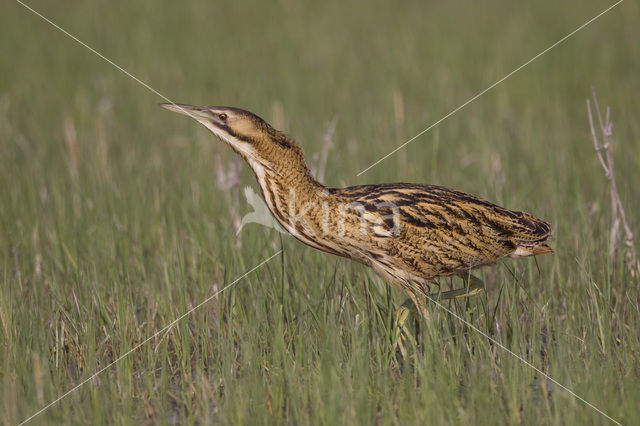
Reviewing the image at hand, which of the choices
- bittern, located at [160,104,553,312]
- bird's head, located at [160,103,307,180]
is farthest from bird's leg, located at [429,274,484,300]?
bird's head, located at [160,103,307,180]

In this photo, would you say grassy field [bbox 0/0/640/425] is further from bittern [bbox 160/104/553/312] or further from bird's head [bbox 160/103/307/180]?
bird's head [bbox 160/103/307/180]

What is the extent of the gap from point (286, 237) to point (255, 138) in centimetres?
138

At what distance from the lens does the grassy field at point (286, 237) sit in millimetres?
3473

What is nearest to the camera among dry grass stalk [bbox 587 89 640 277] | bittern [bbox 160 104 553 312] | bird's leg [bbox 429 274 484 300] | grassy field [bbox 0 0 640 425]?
grassy field [bbox 0 0 640 425]

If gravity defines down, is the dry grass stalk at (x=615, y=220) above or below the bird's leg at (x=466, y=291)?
above

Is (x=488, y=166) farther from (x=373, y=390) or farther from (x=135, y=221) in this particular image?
(x=373, y=390)

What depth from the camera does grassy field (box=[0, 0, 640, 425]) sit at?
347 cm

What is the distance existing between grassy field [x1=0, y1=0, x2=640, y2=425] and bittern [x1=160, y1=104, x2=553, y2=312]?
22 cm

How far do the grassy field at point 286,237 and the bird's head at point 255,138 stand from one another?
0.56m

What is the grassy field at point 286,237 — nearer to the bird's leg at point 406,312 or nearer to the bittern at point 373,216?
the bird's leg at point 406,312

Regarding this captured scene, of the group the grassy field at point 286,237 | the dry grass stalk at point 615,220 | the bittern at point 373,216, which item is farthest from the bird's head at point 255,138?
the dry grass stalk at point 615,220

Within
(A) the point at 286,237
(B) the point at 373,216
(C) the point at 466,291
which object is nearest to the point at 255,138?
(B) the point at 373,216

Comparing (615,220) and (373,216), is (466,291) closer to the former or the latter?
(373,216)

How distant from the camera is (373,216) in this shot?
3756 mm
